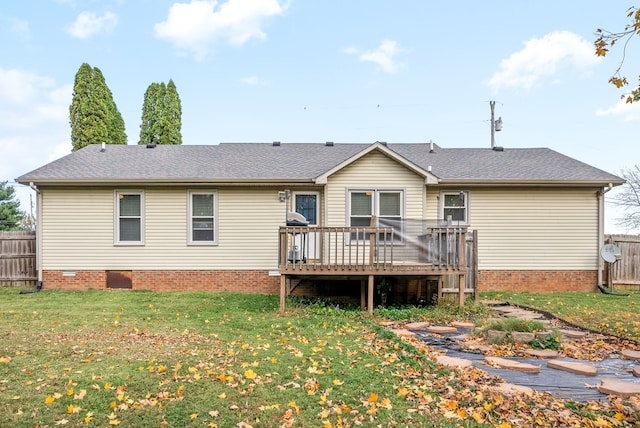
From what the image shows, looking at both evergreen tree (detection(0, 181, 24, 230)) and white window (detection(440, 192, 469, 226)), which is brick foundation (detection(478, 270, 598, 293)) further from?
evergreen tree (detection(0, 181, 24, 230))

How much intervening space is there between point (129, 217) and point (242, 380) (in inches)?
350

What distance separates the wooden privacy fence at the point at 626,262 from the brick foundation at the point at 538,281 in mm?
775

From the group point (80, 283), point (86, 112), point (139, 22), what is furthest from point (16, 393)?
point (86, 112)

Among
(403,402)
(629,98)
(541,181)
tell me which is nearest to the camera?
(403,402)

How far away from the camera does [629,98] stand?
19.0 feet

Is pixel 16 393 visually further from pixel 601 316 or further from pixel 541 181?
pixel 541 181

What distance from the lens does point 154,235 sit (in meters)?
12.1

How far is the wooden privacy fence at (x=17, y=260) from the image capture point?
41.4ft

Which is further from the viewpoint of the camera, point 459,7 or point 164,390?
point 459,7

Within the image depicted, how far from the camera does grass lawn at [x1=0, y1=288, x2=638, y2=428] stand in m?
3.66

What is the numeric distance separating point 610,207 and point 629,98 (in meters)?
22.2

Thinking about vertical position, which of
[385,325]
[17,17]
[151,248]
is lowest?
[385,325]

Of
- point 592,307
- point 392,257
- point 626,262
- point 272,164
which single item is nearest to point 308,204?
point 272,164

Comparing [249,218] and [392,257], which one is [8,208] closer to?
[249,218]
